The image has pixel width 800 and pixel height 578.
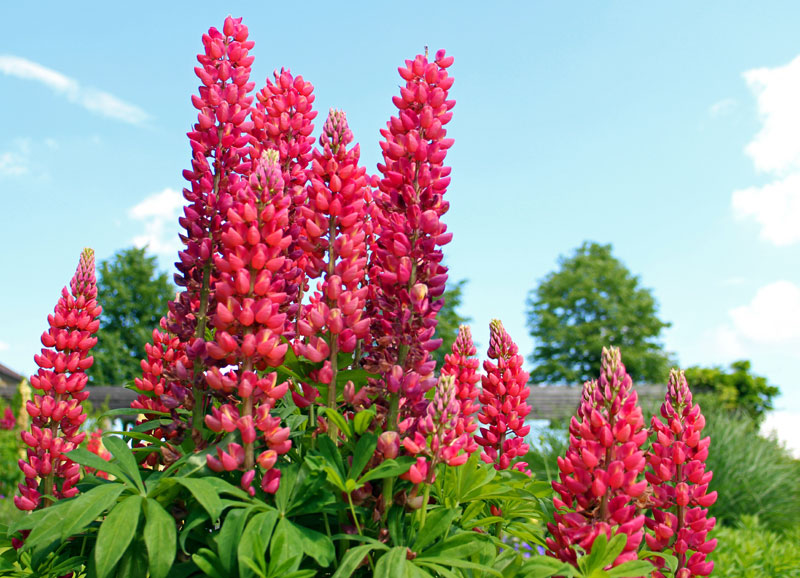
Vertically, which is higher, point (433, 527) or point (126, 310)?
point (126, 310)

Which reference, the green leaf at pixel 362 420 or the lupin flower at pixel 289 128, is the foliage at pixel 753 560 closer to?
the green leaf at pixel 362 420

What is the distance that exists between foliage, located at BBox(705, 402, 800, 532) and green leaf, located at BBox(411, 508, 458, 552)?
923 centimetres

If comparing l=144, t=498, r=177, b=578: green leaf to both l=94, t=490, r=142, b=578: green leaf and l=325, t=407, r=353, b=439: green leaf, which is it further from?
l=325, t=407, r=353, b=439: green leaf

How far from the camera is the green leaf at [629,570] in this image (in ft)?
5.53

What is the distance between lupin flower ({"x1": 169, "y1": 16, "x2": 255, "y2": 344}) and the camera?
2.06 meters

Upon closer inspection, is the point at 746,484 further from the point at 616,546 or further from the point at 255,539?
the point at 255,539

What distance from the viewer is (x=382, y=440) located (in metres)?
1.65

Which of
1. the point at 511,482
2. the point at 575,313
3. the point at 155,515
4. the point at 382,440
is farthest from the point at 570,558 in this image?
the point at 575,313

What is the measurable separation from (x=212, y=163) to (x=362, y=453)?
1165mm

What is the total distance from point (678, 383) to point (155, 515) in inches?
71.0

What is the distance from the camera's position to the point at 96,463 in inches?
71.8

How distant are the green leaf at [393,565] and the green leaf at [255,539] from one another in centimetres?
26

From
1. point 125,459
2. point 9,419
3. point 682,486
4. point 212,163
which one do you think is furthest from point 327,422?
point 9,419

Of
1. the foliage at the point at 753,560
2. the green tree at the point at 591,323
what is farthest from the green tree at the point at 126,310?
the foliage at the point at 753,560
